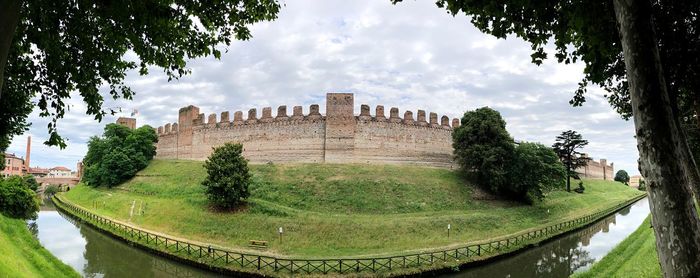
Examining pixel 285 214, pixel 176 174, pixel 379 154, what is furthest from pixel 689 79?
pixel 176 174

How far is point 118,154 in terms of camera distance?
43.8 meters

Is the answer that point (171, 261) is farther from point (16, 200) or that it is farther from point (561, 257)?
point (561, 257)

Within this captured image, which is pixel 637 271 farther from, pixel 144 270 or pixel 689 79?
pixel 144 270

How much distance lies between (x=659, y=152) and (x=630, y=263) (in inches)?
475

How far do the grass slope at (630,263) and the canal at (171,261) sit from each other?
69.2 inches

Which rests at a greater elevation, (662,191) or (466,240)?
(662,191)

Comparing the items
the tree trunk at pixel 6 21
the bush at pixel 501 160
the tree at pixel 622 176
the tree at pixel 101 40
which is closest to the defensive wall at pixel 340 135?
the bush at pixel 501 160

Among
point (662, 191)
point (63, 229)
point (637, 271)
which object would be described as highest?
point (662, 191)

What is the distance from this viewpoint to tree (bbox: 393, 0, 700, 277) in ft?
13.5

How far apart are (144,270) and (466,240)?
15598 millimetres

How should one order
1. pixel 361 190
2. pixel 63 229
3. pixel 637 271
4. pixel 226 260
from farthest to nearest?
pixel 361 190
pixel 63 229
pixel 226 260
pixel 637 271

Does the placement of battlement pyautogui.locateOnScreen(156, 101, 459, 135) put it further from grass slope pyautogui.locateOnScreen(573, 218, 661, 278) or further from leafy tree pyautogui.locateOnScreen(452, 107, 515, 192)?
grass slope pyautogui.locateOnScreen(573, 218, 661, 278)

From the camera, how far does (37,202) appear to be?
17.6m

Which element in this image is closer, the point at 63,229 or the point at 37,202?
the point at 37,202
